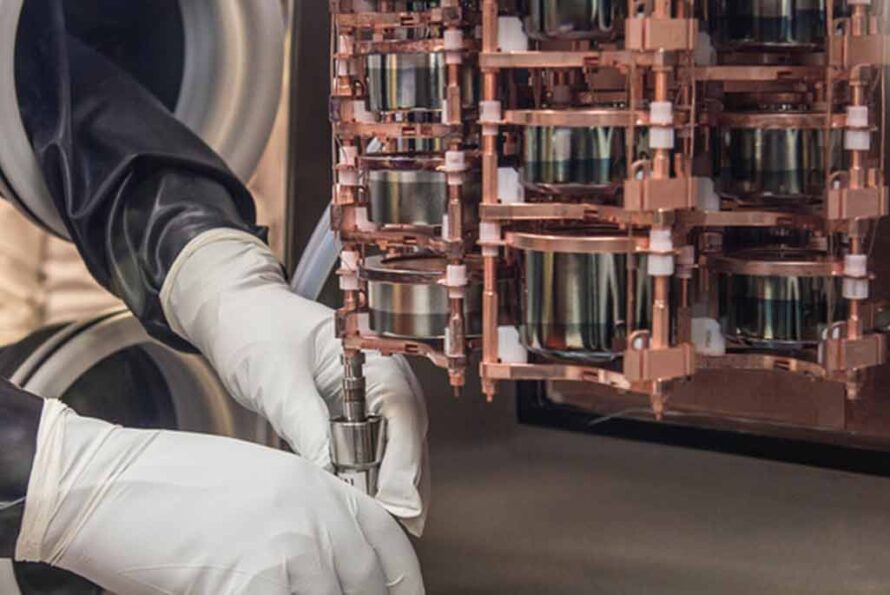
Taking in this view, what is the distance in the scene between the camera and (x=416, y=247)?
1372 mm

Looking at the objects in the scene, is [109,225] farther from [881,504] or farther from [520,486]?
[881,504]

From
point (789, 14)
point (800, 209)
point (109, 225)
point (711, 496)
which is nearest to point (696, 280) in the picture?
point (800, 209)

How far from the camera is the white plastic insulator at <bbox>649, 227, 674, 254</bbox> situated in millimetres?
1146

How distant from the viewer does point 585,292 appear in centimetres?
118

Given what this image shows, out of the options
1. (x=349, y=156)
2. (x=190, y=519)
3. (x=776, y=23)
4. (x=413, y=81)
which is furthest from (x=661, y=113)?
(x=190, y=519)

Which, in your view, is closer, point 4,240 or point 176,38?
point 4,240

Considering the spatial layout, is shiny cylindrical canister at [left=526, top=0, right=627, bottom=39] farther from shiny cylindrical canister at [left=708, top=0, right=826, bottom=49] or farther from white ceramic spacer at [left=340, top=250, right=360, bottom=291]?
white ceramic spacer at [left=340, top=250, right=360, bottom=291]

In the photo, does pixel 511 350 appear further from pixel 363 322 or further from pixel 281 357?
pixel 281 357

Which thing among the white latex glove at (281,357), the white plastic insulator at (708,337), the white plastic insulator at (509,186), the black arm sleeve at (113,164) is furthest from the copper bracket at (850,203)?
the black arm sleeve at (113,164)

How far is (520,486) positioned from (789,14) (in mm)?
963

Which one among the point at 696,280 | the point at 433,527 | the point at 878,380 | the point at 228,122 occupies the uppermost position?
the point at 228,122

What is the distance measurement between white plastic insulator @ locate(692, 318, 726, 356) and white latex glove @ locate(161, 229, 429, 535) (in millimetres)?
362

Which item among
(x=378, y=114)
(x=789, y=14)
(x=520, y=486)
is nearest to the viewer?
(x=789, y=14)

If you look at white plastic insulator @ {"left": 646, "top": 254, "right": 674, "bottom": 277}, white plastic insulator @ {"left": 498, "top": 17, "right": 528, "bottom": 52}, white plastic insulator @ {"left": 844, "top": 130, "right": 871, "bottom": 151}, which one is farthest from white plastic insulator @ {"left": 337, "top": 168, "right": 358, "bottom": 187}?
white plastic insulator @ {"left": 844, "top": 130, "right": 871, "bottom": 151}
